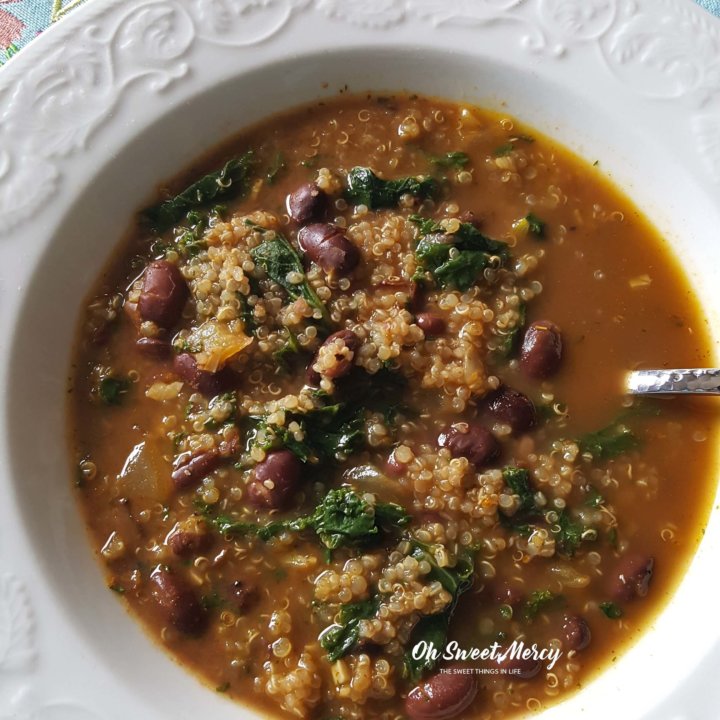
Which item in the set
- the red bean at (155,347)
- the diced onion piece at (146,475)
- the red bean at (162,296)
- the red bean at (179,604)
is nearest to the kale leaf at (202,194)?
the red bean at (162,296)

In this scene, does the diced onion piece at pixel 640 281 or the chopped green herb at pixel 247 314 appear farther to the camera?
the diced onion piece at pixel 640 281

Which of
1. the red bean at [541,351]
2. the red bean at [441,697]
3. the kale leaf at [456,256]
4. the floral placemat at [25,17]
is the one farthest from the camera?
the floral placemat at [25,17]

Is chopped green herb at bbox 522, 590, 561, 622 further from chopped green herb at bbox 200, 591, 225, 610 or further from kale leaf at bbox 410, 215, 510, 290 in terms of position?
kale leaf at bbox 410, 215, 510, 290

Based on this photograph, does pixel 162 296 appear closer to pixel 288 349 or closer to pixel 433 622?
pixel 288 349

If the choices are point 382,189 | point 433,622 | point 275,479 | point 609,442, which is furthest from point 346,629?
point 382,189

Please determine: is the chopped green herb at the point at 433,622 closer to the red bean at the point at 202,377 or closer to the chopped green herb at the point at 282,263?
the red bean at the point at 202,377
